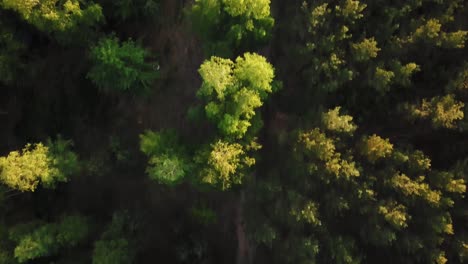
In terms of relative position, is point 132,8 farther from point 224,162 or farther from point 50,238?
point 50,238

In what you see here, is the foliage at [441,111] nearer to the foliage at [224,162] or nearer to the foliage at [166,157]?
the foliage at [224,162]

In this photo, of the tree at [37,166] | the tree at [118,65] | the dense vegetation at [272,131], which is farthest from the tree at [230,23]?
the tree at [37,166]

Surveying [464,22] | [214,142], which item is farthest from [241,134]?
[464,22]

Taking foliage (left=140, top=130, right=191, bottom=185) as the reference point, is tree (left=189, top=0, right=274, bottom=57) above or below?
above

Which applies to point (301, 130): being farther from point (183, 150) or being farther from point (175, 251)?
point (175, 251)

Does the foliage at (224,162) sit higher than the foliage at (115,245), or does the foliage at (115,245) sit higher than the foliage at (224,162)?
the foliage at (224,162)

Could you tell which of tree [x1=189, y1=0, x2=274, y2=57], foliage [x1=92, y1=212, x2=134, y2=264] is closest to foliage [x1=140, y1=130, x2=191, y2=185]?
foliage [x1=92, y1=212, x2=134, y2=264]

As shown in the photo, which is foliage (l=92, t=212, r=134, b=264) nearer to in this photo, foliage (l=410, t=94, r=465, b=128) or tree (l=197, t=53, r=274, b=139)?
tree (l=197, t=53, r=274, b=139)

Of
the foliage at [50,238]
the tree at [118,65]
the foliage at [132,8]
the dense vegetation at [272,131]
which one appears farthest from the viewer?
the foliage at [132,8]
